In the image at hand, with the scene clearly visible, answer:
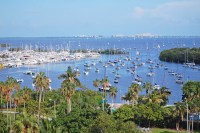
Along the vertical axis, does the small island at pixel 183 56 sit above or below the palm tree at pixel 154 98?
above

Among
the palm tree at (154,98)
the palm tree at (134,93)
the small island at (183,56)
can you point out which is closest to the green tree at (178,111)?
the palm tree at (154,98)

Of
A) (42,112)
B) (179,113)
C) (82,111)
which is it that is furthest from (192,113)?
(42,112)

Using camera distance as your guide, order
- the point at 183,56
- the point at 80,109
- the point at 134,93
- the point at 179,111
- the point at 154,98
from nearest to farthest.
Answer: the point at 80,109 < the point at 179,111 < the point at 154,98 < the point at 134,93 < the point at 183,56

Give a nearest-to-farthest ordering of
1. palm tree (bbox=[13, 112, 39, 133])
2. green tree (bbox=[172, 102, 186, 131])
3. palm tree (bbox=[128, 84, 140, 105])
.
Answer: palm tree (bbox=[13, 112, 39, 133])
green tree (bbox=[172, 102, 186, 131])
palm tree (bbox=[128, 84, 140, 105])

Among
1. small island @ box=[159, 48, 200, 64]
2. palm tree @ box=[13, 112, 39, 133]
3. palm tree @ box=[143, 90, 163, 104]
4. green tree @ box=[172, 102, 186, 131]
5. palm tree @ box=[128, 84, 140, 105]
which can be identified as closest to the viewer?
palm tree @ box=[13, 112, 39, 133]

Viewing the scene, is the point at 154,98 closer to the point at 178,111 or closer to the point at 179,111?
the point at 178,111

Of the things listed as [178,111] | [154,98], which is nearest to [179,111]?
[178,111]

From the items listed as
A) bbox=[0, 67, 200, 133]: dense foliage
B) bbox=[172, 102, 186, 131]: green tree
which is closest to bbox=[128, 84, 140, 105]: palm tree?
bbox=[0, 67, 200, 133]: dense foliage

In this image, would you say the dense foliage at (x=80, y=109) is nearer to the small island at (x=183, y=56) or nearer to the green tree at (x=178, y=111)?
the green tree at (x=178, y=111)

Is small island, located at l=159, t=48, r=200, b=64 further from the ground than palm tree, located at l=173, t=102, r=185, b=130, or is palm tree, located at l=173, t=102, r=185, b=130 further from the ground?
small island, located at l=159, t=48, r=200, b=64

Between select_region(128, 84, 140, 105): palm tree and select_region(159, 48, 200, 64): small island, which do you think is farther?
select_region(159, 48, 200, 64): small island

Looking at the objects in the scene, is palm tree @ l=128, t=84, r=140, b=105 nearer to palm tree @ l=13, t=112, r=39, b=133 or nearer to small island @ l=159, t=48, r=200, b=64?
palm tree @ l=13, t=112, r=39, b=133
